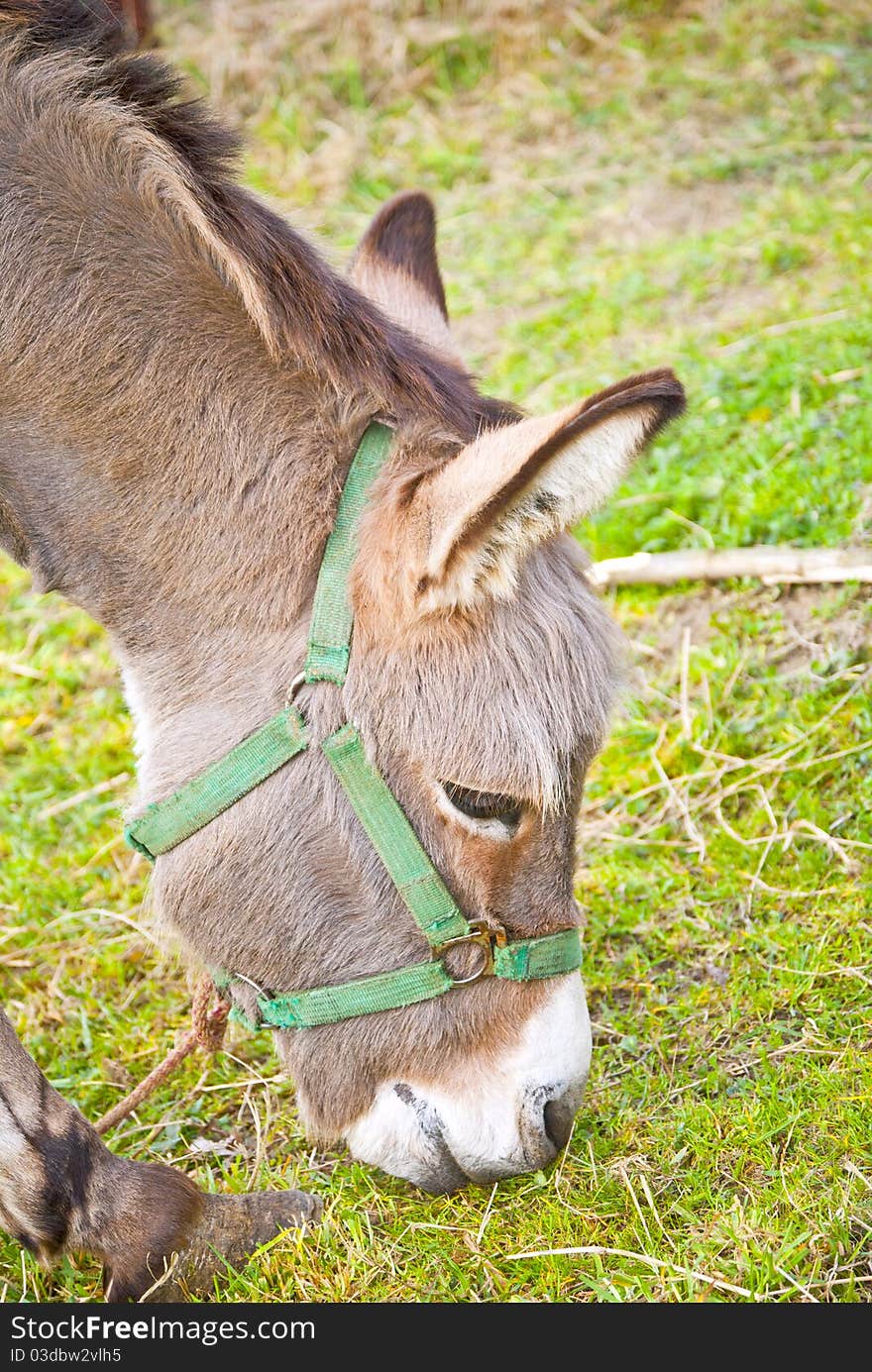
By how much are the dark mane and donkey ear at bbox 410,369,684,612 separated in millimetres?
281

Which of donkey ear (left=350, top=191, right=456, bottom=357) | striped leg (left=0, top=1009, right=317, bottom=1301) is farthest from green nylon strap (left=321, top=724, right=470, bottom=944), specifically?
donkey ear (left=350, top=191, right=456, bottom=357)

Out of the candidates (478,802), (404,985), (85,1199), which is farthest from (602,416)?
(85,1199)

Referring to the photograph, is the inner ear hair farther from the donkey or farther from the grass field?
→ the grass field

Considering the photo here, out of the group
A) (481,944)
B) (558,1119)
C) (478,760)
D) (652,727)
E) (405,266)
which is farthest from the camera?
(652,727)

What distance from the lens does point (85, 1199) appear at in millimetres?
2465

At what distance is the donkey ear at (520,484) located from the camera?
6.84 feet

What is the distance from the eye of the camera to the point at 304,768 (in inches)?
95.5

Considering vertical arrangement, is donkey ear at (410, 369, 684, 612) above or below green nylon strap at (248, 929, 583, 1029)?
above

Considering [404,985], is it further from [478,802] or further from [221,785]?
[221,785]

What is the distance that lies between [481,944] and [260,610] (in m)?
0.79

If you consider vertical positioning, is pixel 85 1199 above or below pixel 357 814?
below

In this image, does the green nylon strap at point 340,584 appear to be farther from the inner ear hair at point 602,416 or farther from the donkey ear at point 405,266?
the donkey ear at point 405,266

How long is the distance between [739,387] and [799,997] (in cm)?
306

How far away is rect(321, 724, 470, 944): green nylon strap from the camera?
238 centimetres
